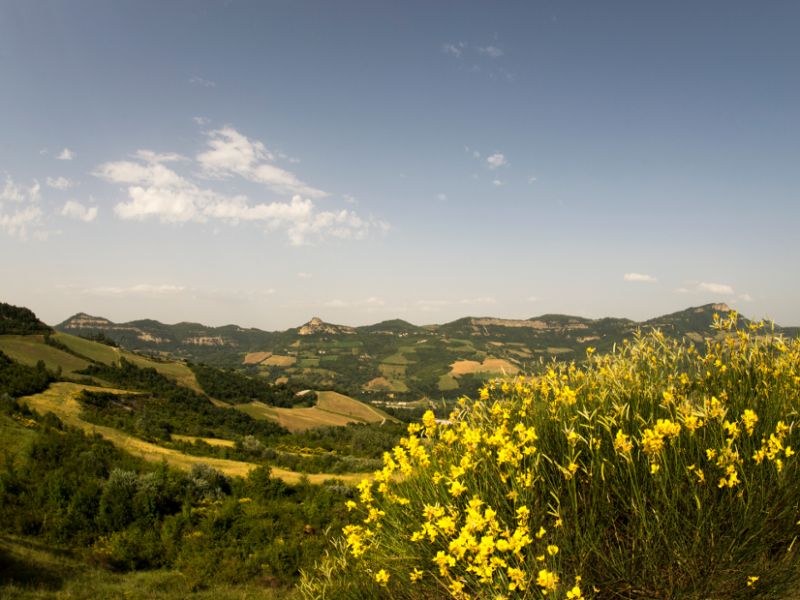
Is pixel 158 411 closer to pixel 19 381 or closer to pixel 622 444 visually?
pixel 19 381

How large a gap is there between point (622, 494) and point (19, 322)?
156592mm

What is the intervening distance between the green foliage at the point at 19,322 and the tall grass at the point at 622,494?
427ft

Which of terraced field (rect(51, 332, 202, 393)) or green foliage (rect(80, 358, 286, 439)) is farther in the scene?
terraced field (rect(51, 332, 202, 393))

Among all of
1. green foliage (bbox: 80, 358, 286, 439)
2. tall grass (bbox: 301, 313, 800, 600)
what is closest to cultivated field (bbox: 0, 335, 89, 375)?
green foliage (bbox: 80, 358, 286, 439)

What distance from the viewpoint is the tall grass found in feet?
9.57

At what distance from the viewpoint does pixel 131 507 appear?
2058 centimetres

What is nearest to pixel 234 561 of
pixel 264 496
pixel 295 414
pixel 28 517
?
pixel 28 517

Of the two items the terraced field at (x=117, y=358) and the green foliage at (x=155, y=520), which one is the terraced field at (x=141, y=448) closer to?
the green foliage at (x=155, y=520)

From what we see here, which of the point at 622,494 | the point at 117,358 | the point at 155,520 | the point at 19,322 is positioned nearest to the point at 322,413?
the point at 117,358

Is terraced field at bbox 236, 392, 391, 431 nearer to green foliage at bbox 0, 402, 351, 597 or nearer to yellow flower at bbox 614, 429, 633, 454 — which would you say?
A: green foliage at bbox 0, 402, 351, 597

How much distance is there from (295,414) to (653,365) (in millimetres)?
112532

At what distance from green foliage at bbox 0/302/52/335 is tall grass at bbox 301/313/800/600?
427 feet

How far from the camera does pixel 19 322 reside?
4589 inches

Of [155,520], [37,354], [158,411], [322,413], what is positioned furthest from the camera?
[322,413]
